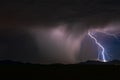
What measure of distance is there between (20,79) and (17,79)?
0.37m

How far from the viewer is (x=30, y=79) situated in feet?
109

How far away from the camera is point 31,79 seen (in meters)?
33.2

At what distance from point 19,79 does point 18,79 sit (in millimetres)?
123

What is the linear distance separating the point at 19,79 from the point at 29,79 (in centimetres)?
123

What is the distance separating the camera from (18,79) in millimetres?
33062

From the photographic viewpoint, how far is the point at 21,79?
33094mm

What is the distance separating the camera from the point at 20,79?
1302 inches

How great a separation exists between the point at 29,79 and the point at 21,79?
3.22 ft

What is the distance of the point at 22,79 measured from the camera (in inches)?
1305

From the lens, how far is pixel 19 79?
33062mm

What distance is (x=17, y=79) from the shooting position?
33094 mm

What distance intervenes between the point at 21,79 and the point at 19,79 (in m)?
0.24

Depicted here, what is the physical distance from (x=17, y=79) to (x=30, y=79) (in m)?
1.59

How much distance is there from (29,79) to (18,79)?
4.41 feet
